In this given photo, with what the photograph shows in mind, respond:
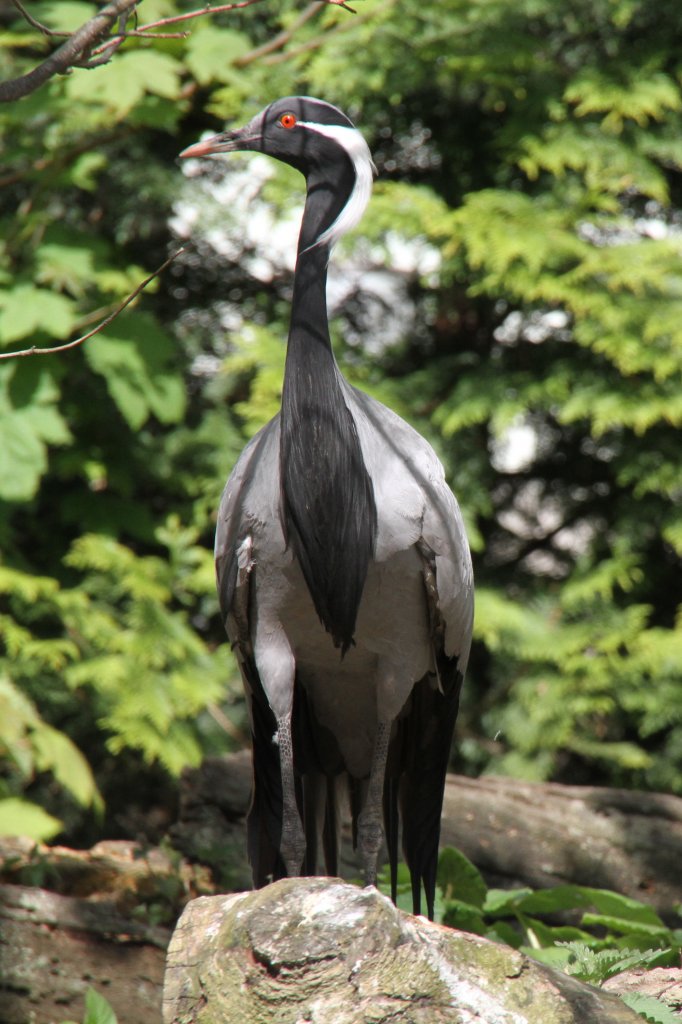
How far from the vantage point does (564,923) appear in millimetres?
4492

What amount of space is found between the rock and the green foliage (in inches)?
27.0

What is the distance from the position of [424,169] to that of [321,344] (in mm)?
3322

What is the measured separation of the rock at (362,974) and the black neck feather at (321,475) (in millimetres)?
876

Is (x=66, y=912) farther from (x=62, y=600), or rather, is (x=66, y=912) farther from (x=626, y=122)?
(x=626, y=122)

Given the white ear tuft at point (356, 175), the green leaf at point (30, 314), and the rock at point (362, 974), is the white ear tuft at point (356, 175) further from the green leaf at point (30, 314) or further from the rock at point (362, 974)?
the green leaf at point (30, 314)

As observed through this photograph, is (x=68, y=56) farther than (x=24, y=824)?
No

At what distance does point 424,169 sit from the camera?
611cm

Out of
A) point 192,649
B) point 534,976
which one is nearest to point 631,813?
point 192,649

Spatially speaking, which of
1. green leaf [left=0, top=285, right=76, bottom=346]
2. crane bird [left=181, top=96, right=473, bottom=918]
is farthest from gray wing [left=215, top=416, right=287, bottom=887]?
green leaf [left=0, top=285, right=76, bottom=346]

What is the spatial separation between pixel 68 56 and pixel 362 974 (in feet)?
6.73

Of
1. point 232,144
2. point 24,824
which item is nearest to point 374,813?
point 24,824

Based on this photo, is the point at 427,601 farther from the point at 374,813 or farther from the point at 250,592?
the point at 374,813

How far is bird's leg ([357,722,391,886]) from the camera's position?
125 inches

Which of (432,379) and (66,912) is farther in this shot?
(432,379)
